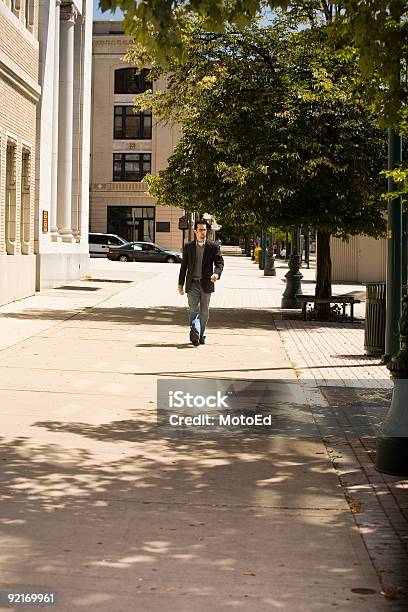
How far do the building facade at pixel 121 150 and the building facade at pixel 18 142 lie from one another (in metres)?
48.7

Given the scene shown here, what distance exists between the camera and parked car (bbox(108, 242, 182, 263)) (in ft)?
213

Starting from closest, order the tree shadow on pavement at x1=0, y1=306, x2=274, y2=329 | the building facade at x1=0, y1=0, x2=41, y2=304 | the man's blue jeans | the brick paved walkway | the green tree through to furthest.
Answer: the brick paved walkway → the man's blue jeans → the green tree → the tree shadow on pavement at x1=0, y1=306, x2=274, y2=329 → the building facade at x1=0, y1=0, x2=41, y2=304

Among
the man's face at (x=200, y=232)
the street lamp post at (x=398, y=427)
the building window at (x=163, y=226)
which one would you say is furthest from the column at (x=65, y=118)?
the building window at (x=163, y=226)

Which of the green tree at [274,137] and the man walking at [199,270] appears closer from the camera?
the man walking at [199,270]

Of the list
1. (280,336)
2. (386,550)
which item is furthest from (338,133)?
(386,550)

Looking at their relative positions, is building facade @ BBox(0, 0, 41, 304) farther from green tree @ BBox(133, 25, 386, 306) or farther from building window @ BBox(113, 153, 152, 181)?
building window @ BBox(113, 153, 152, 181)

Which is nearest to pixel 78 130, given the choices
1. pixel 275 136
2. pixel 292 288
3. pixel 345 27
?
pixel 292 288

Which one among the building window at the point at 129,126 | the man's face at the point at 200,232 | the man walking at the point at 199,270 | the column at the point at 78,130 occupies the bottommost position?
the man walking at the point at 199,270

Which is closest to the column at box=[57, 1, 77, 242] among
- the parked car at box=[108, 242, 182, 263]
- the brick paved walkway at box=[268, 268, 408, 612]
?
the brick paved walkway at box=[268, 268, 408, 612]

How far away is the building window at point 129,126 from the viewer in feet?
252

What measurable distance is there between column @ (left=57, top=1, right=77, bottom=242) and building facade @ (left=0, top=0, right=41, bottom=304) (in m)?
6.41

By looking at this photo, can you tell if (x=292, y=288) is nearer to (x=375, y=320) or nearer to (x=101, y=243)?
(x=375, y=320)

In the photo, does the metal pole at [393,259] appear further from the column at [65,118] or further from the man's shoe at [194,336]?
Result: the column at [65,118]

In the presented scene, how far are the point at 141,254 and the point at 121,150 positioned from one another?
14751 mm
